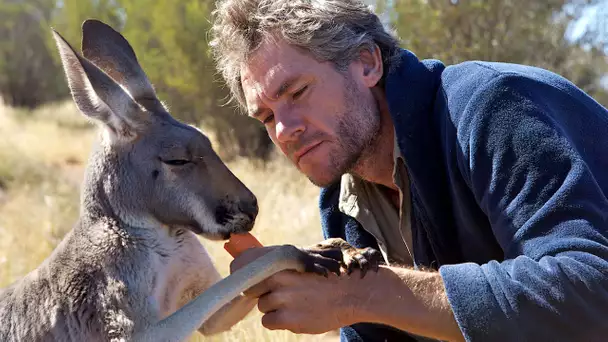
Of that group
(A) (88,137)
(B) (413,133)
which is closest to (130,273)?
(B) (413,133)

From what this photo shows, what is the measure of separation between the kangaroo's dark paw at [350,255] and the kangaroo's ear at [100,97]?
3.17ft

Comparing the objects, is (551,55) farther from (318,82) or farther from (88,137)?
(88,137)

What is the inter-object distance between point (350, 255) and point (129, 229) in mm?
929

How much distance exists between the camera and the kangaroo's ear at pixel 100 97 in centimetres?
313

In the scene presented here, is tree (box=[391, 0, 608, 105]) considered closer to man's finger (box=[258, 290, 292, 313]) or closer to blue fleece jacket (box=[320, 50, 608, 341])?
blue fleece jacket (box=[320, 50, 608, 341])

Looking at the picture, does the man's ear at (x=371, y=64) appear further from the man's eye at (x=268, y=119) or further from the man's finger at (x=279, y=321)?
the man's finger at (x=279, y=321)

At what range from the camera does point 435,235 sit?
3.34m

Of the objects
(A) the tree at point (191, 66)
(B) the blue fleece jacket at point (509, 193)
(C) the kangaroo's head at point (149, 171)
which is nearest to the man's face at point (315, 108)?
(B) the blue fleece jacket at point (509, 193)

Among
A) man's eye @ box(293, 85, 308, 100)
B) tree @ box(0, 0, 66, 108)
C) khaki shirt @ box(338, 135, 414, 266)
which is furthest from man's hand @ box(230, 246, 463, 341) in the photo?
tree @ box(0, 0, 66, 108)

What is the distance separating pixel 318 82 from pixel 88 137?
17.6 meters

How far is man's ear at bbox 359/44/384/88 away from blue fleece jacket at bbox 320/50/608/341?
0.26 metres

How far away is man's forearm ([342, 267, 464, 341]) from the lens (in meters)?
2.73

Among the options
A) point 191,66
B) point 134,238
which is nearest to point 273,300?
point 134,238

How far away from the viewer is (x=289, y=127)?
3.47 metres
